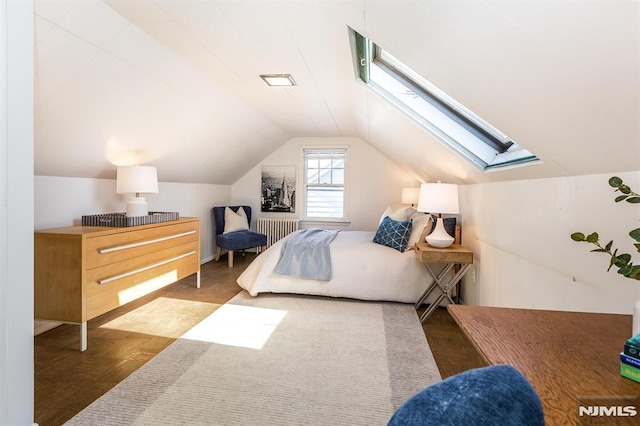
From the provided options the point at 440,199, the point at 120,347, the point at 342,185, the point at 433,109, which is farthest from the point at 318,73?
the point at 342,185

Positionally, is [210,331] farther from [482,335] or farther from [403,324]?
[482,335]

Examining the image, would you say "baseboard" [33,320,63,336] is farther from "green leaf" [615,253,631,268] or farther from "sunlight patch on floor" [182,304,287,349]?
"green leaf" [615,253,631,268]

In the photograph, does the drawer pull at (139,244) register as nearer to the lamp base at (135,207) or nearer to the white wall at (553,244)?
the lamp base at (135,207)

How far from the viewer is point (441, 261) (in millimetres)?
3174

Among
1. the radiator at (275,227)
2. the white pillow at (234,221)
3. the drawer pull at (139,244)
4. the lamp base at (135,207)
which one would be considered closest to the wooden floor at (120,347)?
the drawer pull at (139,244)

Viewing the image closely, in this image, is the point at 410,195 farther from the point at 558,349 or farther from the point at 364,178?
the point at 558,349

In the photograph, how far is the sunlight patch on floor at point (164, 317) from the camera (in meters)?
2.95

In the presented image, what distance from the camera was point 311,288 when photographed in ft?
12.5

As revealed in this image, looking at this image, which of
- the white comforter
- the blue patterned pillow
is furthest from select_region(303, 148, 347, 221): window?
the white comforter

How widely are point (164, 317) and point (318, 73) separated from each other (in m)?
2.61

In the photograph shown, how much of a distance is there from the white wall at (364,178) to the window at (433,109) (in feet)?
10.6

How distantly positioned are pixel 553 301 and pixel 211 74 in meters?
3.08

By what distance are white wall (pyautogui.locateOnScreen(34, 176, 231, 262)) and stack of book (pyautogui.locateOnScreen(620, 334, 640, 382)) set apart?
354cm

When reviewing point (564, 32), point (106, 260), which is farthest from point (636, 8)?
point (106, 260)
